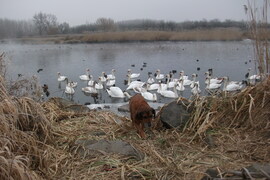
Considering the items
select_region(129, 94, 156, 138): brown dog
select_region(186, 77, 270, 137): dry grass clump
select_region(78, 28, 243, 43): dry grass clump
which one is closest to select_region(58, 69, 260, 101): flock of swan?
select_region(186, 77, 270, 137): dry grass clump

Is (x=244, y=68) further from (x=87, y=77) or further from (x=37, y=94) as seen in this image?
(x=37, y=94)

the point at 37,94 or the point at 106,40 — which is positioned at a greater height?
the point at 106,40

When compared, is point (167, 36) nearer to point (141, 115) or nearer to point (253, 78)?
point (253, 78)

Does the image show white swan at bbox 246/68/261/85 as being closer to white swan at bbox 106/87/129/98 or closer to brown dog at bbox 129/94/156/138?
brown dog at bbox 129/94/156/138

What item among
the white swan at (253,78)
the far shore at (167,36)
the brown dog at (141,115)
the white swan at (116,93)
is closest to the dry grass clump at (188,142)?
the brown dog at (141,115)

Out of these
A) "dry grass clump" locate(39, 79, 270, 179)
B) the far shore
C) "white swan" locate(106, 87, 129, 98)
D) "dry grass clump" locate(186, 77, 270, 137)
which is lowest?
"white swan" locate(106, 87, 129, 98)

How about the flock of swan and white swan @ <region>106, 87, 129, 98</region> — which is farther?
white swan @ <region>106, 87, 129, 98</region>

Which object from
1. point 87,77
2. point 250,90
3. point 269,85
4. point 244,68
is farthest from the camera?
point 244,68

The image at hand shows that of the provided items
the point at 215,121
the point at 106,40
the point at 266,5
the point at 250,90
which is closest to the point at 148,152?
the point at 215,121

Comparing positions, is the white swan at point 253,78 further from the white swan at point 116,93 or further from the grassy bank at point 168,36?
the grassy bank at point 168,36

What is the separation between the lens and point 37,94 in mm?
6273

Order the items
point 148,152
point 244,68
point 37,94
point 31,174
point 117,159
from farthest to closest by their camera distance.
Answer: point 244,68 < point 37,94 < point 148,152 < point 117,159 < point 31,174

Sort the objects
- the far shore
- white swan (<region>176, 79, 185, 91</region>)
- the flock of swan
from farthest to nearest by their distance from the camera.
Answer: the far shore → white swan (<region>176, 79, 185, 91</region>) → the flock of swan

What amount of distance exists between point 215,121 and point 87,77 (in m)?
13.6
